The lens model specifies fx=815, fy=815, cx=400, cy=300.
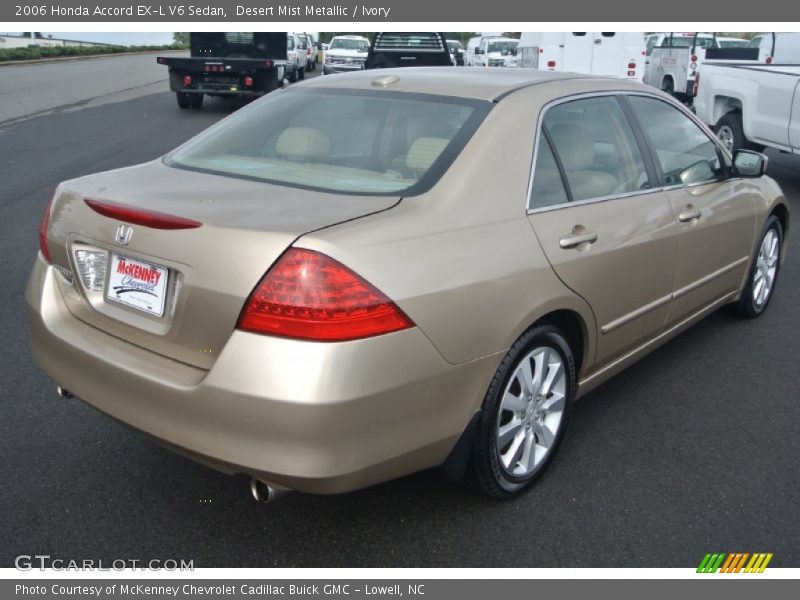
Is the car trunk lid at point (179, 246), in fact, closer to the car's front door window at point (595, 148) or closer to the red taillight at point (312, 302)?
the red taillight at point (312, 302)

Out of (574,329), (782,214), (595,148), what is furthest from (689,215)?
(782,214)

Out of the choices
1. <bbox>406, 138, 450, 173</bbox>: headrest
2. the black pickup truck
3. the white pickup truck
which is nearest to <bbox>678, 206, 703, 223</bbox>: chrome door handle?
<bbox>406, 138, 450, 173</bbox>: headrest

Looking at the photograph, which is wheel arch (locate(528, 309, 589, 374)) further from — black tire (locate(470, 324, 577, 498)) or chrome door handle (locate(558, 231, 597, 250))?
chrome door handle (locate(558, 231, 597, 250))

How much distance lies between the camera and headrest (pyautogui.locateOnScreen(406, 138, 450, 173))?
3.08m

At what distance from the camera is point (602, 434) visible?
3.86m

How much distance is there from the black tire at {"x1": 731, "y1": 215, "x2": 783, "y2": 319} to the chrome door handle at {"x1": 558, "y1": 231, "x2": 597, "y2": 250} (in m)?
2.26

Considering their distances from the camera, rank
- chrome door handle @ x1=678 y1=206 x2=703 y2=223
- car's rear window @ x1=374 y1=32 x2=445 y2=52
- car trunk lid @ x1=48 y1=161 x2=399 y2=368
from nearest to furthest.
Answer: car trunk lid @ x1=48 y1=161 x2=399 y2=368 → chrome door handle @ x1=678 y1=206 x2=703 y2=223 → car's rear window @ x1=374 y1=32 x2=445 y2=52

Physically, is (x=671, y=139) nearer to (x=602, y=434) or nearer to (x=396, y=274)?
(x=602, y=434)

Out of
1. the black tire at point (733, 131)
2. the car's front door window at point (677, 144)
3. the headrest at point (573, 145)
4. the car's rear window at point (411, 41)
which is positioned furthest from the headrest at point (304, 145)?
the car's rear window at point (411, 41)

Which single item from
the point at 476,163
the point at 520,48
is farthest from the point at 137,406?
the point at 520,48

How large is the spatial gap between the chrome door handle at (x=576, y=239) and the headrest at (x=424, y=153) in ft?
1.96

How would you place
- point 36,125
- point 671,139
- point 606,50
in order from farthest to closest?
point 606,50, point 36,125, point 671,139

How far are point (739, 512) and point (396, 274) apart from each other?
5.80ft

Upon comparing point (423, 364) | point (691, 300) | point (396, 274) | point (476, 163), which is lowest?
point (691, 300)
